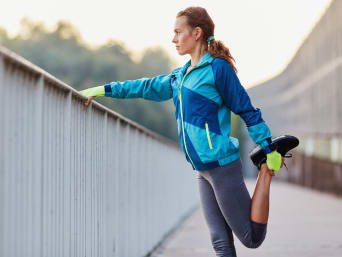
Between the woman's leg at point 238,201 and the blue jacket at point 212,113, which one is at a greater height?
the blue jacket at point 212,113

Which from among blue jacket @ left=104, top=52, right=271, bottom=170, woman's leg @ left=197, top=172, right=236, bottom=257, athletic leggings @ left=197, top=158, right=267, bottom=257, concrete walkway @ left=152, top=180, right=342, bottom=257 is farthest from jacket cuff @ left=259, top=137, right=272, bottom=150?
concrete walkway @ left=152, top=180, right=342, bottom=257

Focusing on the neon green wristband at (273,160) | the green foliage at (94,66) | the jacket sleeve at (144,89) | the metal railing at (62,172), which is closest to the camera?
the metal railing at (62,172)

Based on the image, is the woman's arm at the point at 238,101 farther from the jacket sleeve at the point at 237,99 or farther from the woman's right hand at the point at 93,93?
the woman's right hand at the point at 93,93

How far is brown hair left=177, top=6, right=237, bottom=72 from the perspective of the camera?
493 centimetres

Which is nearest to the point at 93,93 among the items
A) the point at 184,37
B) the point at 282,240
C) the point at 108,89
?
the point at 108,89

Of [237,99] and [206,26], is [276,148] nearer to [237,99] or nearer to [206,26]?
[237,99]

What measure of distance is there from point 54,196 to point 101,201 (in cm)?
157

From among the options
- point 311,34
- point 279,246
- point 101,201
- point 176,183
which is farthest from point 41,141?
point 311,34

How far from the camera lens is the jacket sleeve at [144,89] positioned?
5.38 metres

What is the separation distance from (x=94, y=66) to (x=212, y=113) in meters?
83.4

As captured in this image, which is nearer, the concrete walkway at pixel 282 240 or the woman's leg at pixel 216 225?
the woman's leg at pixel 216 225

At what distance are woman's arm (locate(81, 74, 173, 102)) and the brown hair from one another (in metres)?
0.46

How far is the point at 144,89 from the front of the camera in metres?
5.48

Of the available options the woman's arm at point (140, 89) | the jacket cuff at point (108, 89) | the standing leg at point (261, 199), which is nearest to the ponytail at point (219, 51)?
the woman's arm at point (140, 89)
